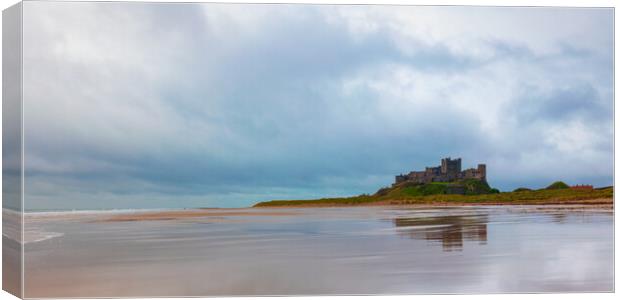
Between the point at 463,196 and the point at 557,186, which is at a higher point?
the point at 557,186

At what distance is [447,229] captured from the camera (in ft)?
46.2

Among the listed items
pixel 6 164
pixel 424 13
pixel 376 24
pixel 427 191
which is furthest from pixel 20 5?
pixel 427 191

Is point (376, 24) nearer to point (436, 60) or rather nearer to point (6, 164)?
point (436, 60)

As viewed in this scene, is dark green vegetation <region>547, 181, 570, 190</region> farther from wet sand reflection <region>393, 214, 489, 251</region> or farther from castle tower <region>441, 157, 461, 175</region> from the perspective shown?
castle tower <region>441, 157, 461, 175</region>

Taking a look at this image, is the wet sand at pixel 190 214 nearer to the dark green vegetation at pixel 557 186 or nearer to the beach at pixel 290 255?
the beach at pixel 290 255

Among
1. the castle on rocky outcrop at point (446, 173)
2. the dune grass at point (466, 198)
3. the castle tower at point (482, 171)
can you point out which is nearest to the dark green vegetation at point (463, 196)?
the dune grass at point (466, 198)

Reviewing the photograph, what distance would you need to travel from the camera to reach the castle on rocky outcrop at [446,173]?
12.4 meters

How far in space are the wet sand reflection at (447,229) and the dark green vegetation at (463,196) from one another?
572mm

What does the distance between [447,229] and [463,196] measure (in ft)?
3.07

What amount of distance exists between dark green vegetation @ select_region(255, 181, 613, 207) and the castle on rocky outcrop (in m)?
0.12

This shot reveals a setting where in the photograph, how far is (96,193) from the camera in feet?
37.1

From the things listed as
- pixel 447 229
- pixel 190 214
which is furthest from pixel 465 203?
pixel 190 214

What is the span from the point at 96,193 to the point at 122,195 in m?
0.37

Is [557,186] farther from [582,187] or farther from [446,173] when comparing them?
[446,173]
